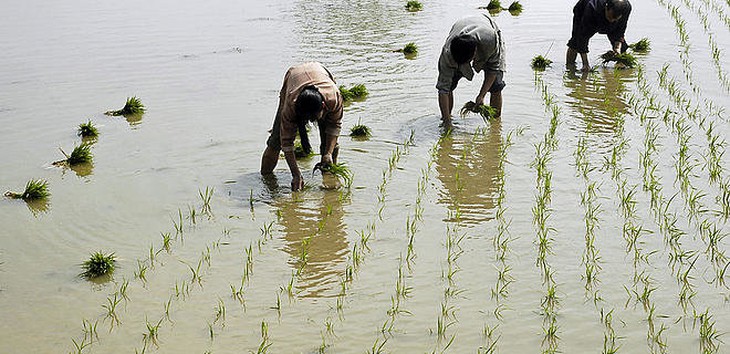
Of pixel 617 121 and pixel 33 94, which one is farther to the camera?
pixel 33 94

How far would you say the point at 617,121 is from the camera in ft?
24.0

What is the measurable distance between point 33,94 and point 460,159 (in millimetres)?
4683

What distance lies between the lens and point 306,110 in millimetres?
5098

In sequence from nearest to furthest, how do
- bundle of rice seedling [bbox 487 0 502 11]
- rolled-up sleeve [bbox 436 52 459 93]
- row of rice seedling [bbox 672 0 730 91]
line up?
rolled-up sleeve [bbox 436 52 459 93]
row of rice seedling [bbox 672 0 730 91]
bundle of rice seedling [bbox 487 0 502 11]

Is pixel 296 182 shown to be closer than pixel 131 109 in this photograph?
Yes

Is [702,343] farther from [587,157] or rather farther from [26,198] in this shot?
[26,198]

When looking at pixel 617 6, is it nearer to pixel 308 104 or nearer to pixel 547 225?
pixel 547 225

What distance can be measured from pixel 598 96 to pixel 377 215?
12.4 ft

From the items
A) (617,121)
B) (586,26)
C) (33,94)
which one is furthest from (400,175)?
(33,94)

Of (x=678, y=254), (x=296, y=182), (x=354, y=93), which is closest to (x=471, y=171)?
(x=296, y=182)

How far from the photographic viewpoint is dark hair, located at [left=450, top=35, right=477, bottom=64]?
6.41 metres

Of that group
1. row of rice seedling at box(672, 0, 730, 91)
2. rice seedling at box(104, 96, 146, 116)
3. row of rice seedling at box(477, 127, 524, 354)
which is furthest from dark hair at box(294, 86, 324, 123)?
row of rice seedling at box(672, 0, 730, 91)

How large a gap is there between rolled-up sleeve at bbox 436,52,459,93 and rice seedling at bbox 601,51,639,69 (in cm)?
323

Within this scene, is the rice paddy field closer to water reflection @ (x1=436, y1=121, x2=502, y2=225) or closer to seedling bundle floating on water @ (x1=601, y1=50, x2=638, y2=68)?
water reflection @ (x1=436, y1=121, x2=502, y2=225)
